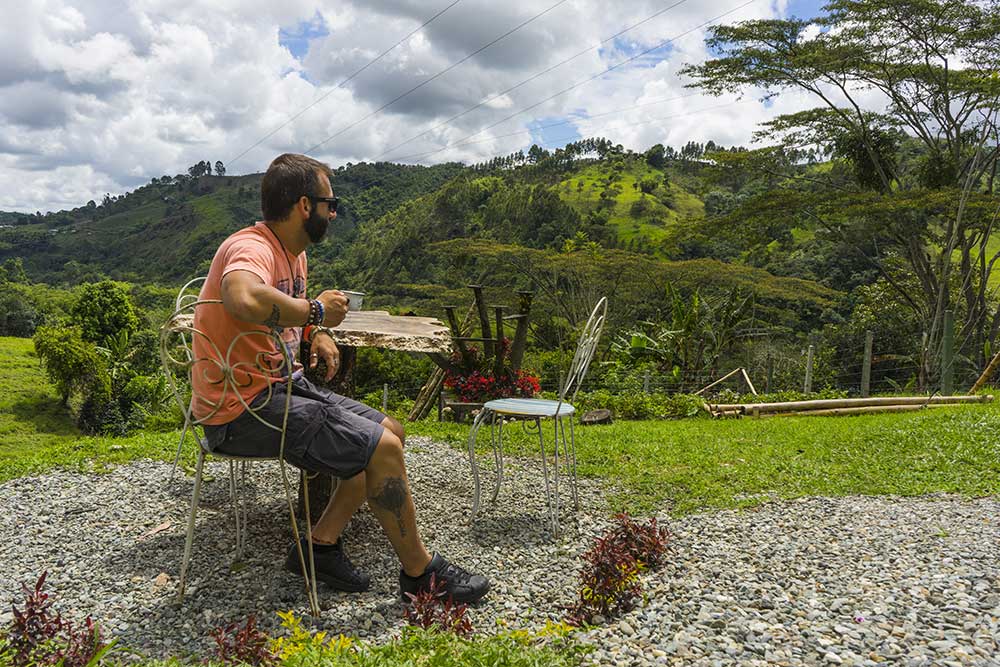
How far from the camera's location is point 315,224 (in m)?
3.02

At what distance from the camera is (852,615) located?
258 centimetres

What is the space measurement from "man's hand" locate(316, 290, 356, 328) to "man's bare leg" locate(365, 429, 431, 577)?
52cm

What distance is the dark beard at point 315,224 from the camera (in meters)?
3.01

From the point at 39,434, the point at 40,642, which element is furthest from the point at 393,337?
the point at 39,434

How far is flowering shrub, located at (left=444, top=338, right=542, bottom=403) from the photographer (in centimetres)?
721

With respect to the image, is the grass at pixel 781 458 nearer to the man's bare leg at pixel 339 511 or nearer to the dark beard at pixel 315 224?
the man's bare leg at pixel 339 511

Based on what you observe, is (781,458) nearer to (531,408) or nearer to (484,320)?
(531,408)

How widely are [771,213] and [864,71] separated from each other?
4.05 m

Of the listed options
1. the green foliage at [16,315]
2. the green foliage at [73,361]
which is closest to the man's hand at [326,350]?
the green foliage at [73,361]

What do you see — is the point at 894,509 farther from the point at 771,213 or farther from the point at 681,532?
the point at 771,213

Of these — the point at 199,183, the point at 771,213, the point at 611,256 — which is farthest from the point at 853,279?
the point at 199,183

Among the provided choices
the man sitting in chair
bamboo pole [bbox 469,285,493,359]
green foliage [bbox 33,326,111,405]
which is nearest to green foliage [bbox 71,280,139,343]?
green foliage [bbox 33,326,111,405]

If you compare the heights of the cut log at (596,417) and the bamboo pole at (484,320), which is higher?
the bamboo pole at (484,320)

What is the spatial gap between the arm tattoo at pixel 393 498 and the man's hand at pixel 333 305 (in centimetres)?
70
